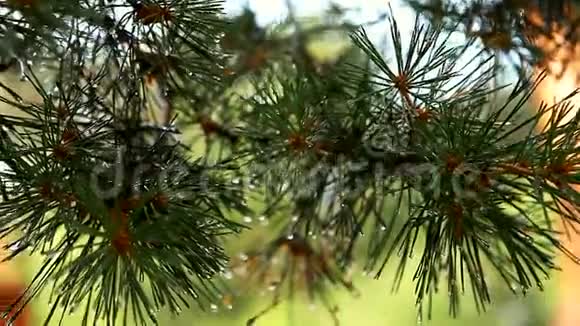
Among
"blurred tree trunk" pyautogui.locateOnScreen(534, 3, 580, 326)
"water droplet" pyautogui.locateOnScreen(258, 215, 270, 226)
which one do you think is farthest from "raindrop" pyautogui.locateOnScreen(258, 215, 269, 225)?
"blurred tree trunk" pyautogui.locateOnScreen(534, 3, 580, 326)

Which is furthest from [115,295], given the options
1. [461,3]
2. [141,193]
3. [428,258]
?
[461,3]

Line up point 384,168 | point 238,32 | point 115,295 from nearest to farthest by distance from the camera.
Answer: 1. point 115,295
2. point 384,168
3. point 238,32

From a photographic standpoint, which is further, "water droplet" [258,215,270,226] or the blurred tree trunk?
the blurred tree trunk

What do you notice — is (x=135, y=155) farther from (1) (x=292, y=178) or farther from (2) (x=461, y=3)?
(2) (x=461, y=3)

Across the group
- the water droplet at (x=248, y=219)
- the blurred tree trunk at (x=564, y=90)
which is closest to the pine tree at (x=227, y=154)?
the water droplet at (x=248, y=219)

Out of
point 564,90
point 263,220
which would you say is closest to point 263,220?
point 263,220

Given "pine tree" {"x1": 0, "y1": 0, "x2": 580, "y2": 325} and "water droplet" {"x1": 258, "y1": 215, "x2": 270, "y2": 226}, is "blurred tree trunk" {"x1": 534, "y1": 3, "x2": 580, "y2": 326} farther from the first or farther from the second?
"water droplet" {"x1": 258, "y1": 215, "x2": 270, "y2": 226}

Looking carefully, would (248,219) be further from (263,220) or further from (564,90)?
(564,90)

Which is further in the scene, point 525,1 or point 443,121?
point 525,1
